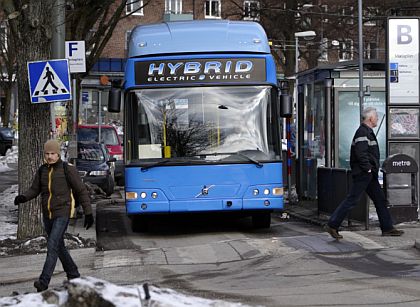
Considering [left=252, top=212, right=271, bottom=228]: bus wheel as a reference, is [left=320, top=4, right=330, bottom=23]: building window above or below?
above

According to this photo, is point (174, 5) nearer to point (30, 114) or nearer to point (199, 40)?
point (199, 40)

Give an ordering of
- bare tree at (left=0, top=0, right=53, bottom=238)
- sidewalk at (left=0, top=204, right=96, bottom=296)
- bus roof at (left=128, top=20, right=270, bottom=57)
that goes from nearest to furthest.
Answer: sidewalk at (left=0, top=204, right=96, bottom=296) → bare tree at (left=0, top=0, right=53, bottom=238) → bus roof at (left=128, top=20, right=270, bottom=57)

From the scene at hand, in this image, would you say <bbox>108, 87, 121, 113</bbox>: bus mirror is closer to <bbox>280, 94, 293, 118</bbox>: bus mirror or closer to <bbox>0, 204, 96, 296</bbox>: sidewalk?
<bbox>0, 204, 96, 296</bbox>: sidewalk

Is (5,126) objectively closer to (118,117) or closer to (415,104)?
(118,117)

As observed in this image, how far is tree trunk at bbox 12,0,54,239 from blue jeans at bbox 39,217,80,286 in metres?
4.00

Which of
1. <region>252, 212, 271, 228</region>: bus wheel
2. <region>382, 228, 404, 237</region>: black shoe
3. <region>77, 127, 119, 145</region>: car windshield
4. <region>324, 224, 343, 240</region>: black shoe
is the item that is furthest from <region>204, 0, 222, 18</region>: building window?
<region>324, 224, 343, 240</region>: black shoe

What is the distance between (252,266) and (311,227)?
4596 mm

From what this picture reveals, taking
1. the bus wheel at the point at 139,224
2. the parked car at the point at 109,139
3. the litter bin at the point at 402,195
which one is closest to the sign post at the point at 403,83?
the litter bin at the point at 402,195

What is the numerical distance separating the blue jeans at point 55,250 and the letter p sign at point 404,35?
25.7ft

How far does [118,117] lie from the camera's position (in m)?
56.6

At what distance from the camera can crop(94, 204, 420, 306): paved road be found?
27.1 ft

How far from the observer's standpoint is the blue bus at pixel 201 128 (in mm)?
12883

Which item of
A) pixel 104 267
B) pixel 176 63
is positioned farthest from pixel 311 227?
pixel 104 267

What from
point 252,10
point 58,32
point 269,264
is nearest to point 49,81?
point 58,32
